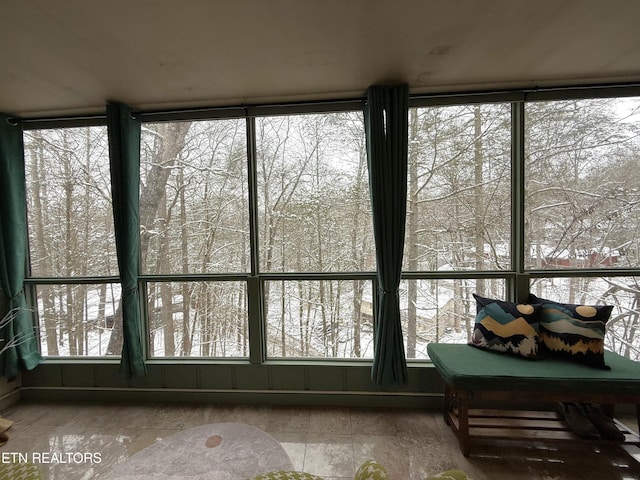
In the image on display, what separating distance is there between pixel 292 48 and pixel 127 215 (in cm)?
182

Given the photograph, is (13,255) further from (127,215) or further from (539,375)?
(539,375)

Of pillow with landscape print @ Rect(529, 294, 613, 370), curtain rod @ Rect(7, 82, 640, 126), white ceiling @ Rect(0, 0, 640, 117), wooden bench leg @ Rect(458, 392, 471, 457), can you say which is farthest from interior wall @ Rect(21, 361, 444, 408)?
white ceiling @ Rect(0, 0, 640, 117)

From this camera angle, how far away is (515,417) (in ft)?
5.70

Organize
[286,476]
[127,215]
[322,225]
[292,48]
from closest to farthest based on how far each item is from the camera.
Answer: [286,476] < [292,48] < [127,215] < [322,225]

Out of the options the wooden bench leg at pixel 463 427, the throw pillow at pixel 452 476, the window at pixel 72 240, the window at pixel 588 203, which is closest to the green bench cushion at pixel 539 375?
the wooden bench leg at pixel 463 427

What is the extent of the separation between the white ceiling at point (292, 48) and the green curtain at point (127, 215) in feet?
0.72

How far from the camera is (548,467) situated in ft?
5.09

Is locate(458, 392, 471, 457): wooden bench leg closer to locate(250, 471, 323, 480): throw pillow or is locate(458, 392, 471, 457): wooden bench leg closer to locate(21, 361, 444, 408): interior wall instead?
locate(21, 361, 444, 408): interior wall

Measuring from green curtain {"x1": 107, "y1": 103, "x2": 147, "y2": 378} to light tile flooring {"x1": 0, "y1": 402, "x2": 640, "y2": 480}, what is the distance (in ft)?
1.44

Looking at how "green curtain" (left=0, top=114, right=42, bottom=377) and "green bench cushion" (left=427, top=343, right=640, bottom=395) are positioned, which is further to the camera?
"green curtain" (left=0, top=114, right=42, bottom=377)

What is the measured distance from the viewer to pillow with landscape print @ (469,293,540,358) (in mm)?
1770

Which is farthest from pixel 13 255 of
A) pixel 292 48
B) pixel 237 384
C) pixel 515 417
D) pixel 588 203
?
pixel 588 203

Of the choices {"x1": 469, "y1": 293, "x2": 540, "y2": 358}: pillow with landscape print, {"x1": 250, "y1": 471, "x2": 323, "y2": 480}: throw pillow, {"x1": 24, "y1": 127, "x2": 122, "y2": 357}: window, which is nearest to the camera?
{"x1": 250, "y1": 471, "x2": 323, "y2": 480}: throw pillow

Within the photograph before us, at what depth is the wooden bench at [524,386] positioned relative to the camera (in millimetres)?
1526
